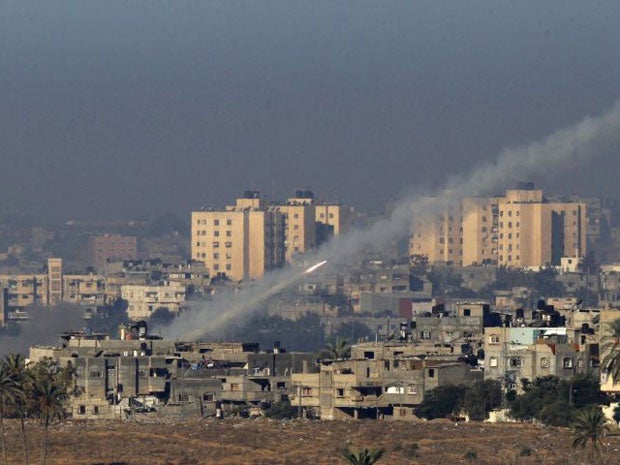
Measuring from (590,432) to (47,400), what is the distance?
19396 millimetres

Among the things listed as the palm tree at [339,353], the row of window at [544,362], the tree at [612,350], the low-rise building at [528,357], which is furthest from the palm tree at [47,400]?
the palm tree at [339,353]

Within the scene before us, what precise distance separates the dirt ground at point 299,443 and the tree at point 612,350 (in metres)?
2.73

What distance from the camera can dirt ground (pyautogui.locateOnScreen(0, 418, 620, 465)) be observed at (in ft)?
275

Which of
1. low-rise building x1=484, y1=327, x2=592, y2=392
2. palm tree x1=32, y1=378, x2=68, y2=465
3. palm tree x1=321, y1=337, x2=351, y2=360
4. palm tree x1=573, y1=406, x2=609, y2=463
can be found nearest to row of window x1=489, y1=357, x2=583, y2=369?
low-rise building x1=484, y1=327, x2=592, y2=392

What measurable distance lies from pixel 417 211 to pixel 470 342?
1372 inches

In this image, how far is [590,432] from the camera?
77.4 meters

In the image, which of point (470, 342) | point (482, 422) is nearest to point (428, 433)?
point (482, 422)

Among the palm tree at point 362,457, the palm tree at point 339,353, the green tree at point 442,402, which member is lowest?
the palm tree at point 362,457

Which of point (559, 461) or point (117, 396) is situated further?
point (117, 396)

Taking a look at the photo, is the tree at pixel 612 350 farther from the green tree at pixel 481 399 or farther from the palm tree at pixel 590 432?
the green tree at pixel 481 399

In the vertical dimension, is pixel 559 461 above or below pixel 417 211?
below

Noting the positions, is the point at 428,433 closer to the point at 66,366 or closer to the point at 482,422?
the point at 482,422

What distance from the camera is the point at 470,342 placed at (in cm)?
11875

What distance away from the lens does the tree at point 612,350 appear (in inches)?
3172
